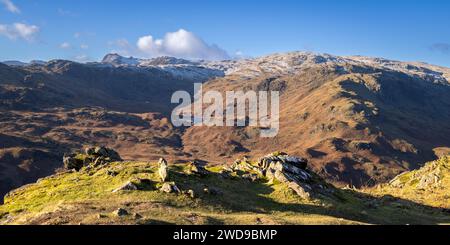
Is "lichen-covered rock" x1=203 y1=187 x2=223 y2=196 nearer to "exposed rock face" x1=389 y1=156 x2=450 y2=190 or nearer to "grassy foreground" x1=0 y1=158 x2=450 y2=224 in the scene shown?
"grassy foreground" x1=0 y1=158 x2=450 y2=224

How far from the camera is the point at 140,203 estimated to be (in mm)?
32625

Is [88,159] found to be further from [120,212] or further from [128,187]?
[120,212]

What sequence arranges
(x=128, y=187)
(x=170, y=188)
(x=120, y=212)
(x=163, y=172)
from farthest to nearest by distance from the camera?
1. (x=163, y=172)
2. (x=128, y=187)
3. (x=170, y=188)
4. (x=120, y=212)

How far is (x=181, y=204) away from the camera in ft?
112

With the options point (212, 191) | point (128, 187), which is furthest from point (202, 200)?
point (128, 187)

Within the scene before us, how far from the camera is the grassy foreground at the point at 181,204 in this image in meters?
29.5

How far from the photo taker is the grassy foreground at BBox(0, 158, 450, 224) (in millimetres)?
29547

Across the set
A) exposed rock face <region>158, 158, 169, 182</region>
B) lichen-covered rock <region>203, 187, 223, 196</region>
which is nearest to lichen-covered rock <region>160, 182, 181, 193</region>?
exposed rock face <region>158, 158, 169, 182</region>

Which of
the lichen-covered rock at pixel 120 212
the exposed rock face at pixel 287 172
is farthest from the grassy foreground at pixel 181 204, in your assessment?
the exposed rock face at pixel 287 172
